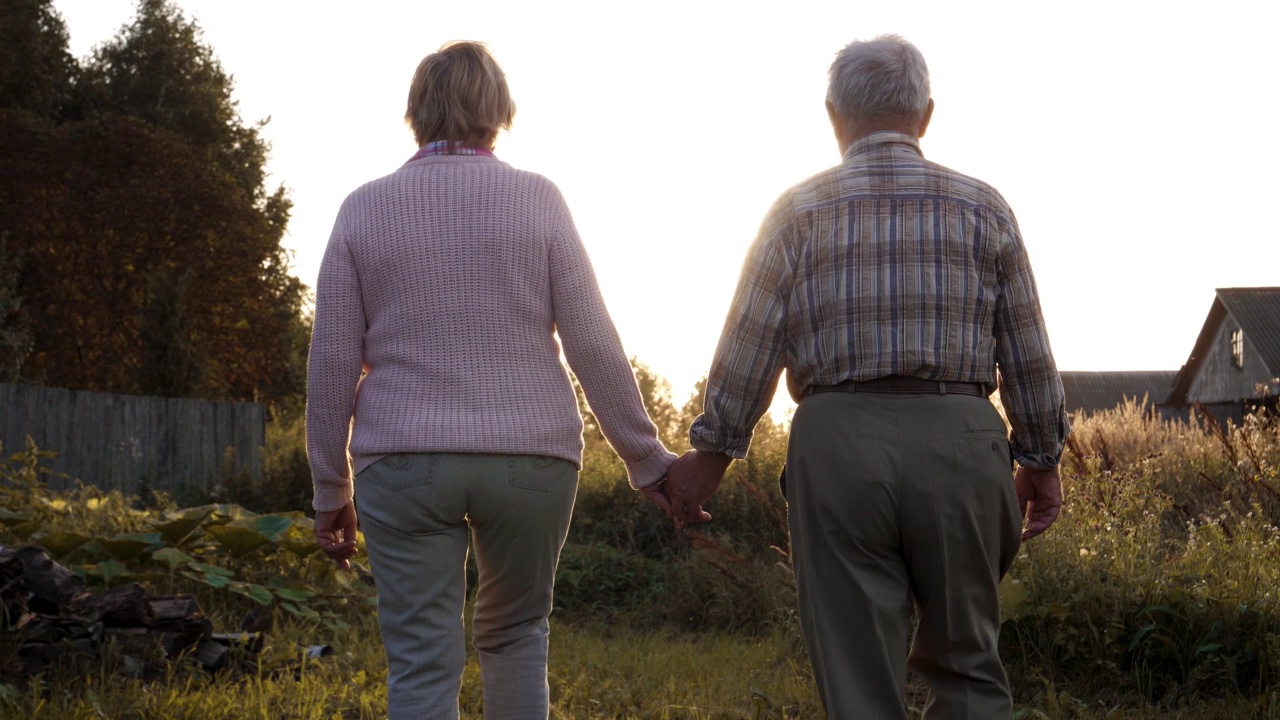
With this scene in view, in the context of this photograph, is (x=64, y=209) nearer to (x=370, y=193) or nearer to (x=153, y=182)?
(x=153, y=182)

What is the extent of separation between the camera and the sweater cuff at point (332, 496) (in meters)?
2.86

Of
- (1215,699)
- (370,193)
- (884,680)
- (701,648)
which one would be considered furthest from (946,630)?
(701,648)

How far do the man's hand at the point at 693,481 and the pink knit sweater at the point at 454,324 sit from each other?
19cm

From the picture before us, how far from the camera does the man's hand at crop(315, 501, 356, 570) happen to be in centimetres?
290

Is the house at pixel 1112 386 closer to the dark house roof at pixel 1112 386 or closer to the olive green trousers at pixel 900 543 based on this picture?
the dark house roof at pixel 1112 386

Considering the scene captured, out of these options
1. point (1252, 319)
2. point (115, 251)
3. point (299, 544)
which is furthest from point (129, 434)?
point (1252, 319)

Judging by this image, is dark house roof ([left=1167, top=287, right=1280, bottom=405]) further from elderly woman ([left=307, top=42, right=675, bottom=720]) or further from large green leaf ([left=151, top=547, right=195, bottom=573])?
elderly woman ([left=307, top=42, right=675, bottom=720])

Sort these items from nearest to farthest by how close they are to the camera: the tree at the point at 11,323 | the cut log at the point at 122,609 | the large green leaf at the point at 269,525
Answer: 1. the cut log at the point at 122,609
2. the large green leaf at the point at 269,525
3. the tree at the point at 11,323

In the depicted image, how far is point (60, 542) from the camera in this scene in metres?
5.34

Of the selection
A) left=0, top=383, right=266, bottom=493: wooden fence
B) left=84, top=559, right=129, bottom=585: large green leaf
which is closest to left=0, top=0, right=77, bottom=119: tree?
left=0, top=383, right=266, bottom=493: wooden fence

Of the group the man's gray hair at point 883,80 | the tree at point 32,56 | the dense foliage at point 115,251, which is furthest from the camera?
the tree at point 32,56

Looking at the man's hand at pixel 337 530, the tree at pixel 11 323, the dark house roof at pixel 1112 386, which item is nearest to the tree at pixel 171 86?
the tree at pixel 11 323

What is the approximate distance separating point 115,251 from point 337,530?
20.8 metres

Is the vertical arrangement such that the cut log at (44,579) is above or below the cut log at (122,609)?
above
